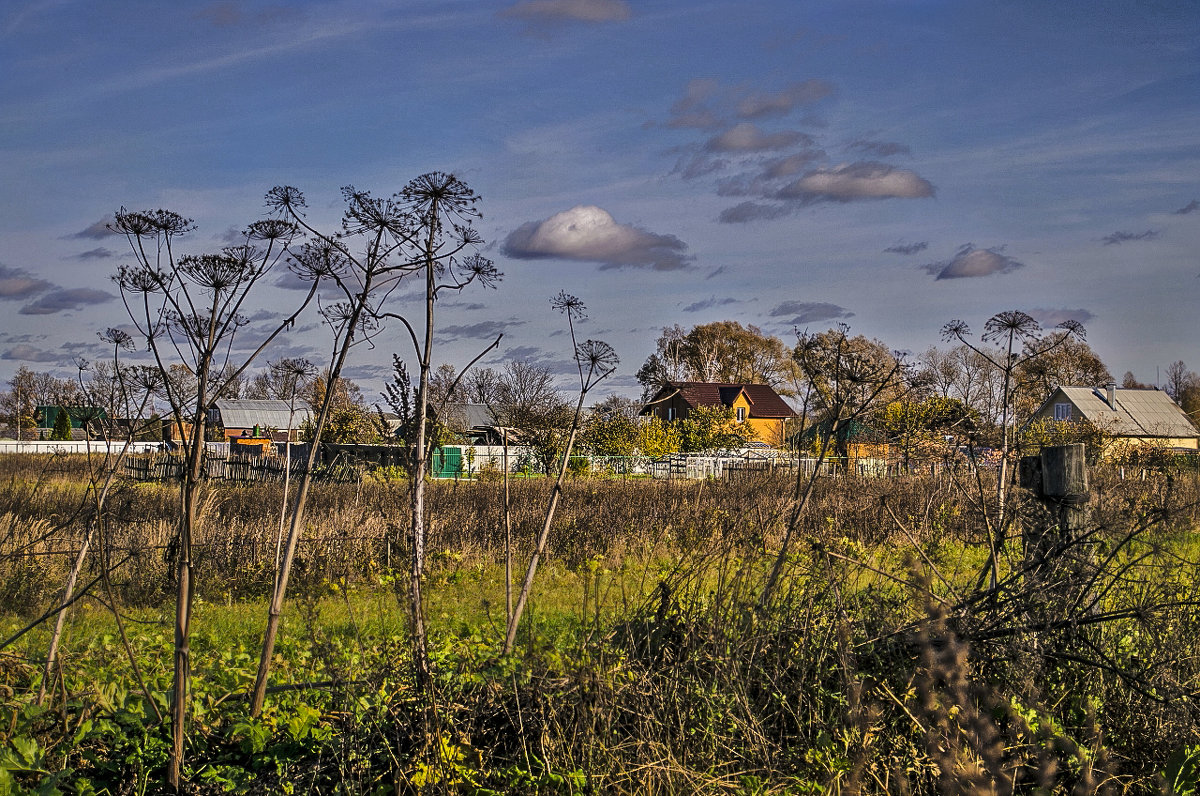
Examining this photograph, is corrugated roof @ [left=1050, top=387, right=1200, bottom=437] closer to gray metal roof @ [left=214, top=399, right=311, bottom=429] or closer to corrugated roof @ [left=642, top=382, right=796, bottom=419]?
corrugated roof @ [left=642, top=382, right=796, bottom=419]

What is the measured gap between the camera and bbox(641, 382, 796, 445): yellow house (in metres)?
52.3

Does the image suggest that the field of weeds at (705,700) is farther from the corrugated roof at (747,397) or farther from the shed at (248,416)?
the shed at (248,416)

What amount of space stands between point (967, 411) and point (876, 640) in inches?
78.7

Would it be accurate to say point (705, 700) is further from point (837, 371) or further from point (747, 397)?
point (747, 397)

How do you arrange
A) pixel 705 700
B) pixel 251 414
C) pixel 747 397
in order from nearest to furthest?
pixel 705 700
pixel 747 397
pixel 251 414

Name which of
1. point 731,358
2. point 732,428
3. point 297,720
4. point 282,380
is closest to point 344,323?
point 297,720

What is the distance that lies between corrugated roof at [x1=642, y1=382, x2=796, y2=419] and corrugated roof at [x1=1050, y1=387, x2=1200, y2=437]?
14.5 m

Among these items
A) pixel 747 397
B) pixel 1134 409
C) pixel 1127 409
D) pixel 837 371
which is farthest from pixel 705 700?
pixel 747 397

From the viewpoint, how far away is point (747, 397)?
58.8 m

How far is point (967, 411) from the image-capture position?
485 cm

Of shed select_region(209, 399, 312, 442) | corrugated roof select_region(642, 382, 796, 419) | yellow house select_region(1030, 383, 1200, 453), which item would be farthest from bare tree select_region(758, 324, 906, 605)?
shed select_region(209, 399, 312, 442)

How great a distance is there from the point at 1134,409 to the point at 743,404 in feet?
70.5

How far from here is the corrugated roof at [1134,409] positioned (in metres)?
41.5

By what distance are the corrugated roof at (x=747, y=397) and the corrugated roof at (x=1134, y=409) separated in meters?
14.5
